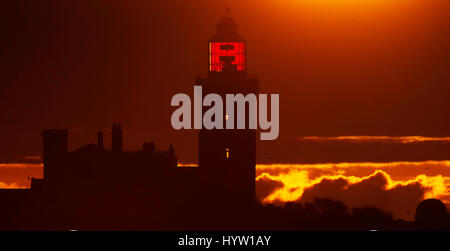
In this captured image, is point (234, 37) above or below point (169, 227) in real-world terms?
above

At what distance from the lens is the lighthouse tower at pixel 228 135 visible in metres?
143

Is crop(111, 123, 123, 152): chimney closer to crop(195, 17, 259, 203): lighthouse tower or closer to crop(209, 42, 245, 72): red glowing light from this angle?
crop(195, 17, 259, 203): lighthouse tower

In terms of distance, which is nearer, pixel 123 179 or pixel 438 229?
pixel 438 229

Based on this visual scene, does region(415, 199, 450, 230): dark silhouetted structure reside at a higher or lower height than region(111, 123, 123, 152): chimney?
lower

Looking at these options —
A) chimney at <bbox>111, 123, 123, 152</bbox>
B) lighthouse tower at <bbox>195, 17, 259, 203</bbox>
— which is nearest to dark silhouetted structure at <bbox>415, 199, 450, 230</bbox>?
lighthouse tower at <bbox>195, 17, 259, 203</bbox>

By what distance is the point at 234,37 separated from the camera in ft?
470

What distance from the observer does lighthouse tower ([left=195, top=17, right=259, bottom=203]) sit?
143250 mm

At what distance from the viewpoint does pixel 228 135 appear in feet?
471

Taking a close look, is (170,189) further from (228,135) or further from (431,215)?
(431,215)
